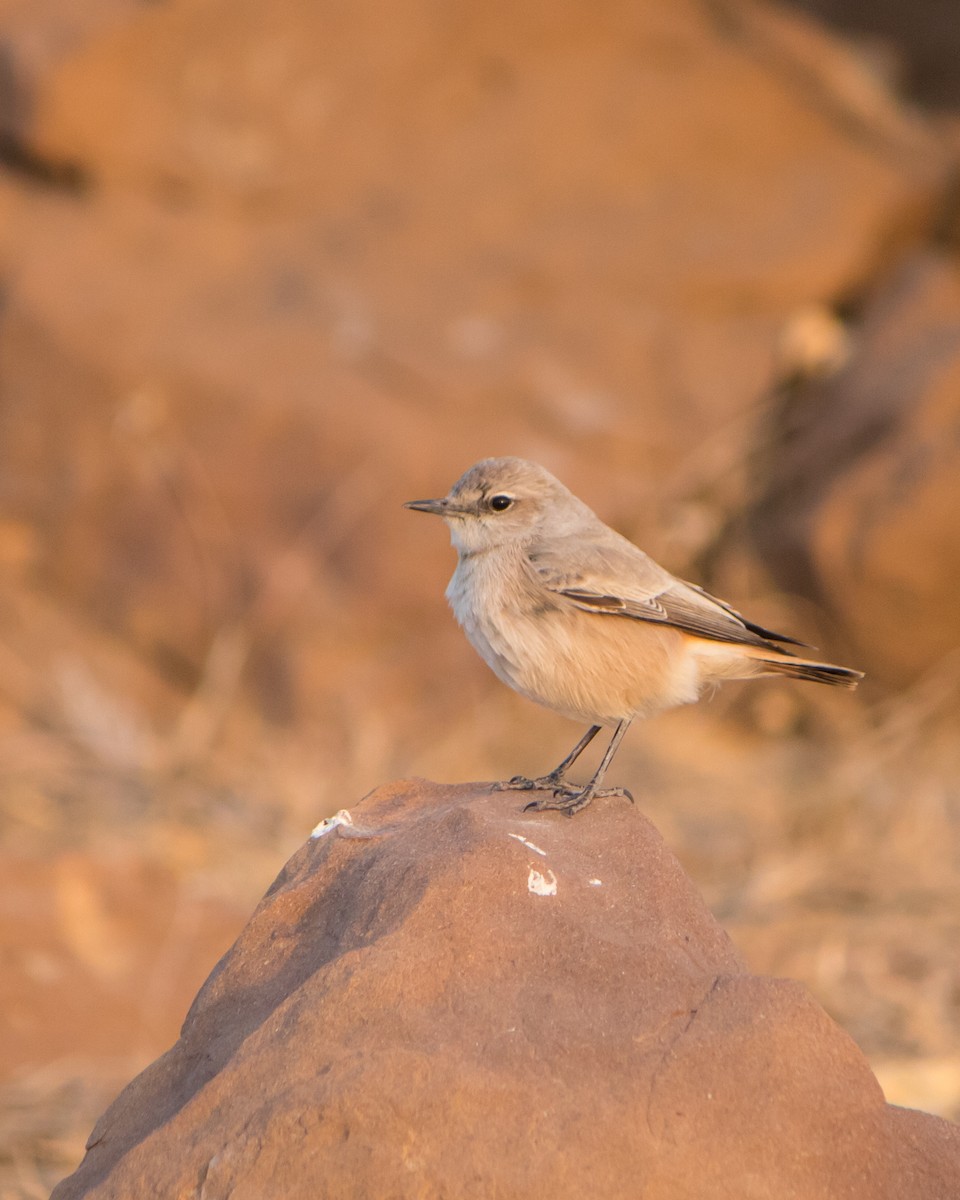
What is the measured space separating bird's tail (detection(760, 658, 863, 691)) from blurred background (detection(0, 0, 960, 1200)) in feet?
12.1

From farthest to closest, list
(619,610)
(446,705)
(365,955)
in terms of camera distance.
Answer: (446,705), (619,610), (365,955)

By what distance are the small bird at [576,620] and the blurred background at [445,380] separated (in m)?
3.81

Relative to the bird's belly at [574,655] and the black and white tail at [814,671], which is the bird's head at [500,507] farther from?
the black and white tail at [814,671]

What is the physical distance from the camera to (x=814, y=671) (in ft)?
16.8

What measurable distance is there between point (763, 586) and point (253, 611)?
364 centimetres

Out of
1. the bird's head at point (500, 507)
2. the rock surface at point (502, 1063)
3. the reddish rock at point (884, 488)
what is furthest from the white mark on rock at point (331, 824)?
the reddish rock at point (884, 488)

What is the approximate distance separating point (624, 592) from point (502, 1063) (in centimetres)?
234

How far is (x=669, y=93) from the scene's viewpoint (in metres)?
11.2

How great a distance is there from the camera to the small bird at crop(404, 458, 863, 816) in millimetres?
4965

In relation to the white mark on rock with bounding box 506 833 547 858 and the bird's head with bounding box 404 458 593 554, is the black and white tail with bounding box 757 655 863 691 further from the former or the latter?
the white mark on rock with bounding box 506 833 547 858

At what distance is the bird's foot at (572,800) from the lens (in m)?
4.48

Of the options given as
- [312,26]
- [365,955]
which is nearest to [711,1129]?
[365,955]

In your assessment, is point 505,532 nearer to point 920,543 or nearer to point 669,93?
point 920,543

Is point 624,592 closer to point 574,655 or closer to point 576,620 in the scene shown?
point 576,620
